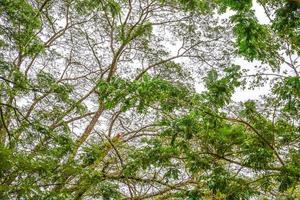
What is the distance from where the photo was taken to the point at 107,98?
4184 mm

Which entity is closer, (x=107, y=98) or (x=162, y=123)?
(x=107, y=98)

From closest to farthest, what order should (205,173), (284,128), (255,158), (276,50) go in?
(255,158)
(205,173)
(284,128)
(276,50)

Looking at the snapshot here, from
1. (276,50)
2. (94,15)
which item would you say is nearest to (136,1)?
→ (94,15)

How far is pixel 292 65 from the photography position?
5035 mm

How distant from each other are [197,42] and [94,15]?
2364 millimetres

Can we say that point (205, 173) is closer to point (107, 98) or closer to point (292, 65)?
point (107, 98)

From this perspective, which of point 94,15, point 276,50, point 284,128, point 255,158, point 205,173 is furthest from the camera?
point 94,15

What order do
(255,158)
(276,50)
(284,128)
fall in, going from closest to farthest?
(255,158) → (284,128) → (276,50)

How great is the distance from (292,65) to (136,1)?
529cm

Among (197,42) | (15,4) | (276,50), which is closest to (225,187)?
(276,50)

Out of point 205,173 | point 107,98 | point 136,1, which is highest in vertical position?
point 136,1

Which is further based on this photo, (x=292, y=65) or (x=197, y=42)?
(x=197, y=42)

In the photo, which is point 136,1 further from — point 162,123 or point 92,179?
point 162,123

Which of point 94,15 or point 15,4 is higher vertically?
point 94,15
